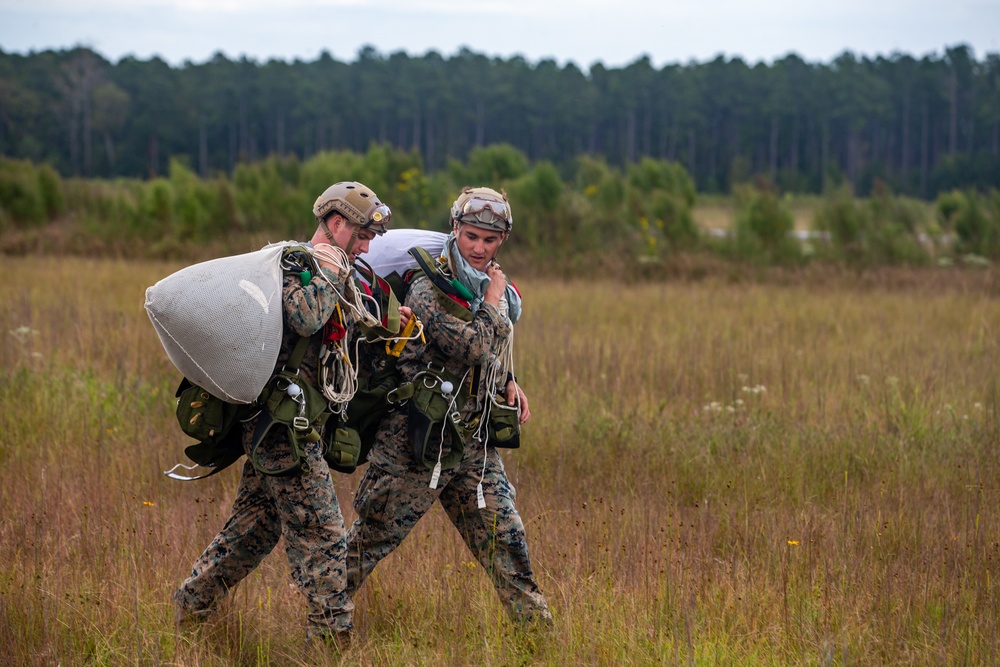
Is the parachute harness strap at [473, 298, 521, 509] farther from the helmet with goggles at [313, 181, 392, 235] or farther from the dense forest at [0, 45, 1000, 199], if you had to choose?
the dense forest at [0, 45, 1000, 199]

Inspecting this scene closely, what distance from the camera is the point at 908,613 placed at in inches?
165

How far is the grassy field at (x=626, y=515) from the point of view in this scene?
394cm

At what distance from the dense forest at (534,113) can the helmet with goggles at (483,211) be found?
190 ft

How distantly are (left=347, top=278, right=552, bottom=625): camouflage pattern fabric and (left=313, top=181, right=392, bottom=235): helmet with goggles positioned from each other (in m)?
0.32

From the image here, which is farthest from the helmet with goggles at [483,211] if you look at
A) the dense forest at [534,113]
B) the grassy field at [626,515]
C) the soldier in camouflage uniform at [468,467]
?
the dense forest at [534,113]

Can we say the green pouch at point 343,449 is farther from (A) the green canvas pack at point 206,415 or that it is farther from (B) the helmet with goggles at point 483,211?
(B) the helmet with goggles at point 483,211

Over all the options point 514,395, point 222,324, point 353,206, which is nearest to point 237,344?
point 222,324

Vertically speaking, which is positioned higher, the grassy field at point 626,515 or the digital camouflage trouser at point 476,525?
the digital camouflage trouser at point 476,525

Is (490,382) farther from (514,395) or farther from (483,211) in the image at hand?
(483,211)

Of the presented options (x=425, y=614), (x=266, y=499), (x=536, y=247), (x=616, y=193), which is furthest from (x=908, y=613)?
(x=616, y=193)

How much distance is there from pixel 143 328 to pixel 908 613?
314 inches

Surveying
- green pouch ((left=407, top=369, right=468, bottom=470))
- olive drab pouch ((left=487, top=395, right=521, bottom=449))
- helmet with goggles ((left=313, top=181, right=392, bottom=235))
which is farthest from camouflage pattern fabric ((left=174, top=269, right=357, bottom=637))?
olive drab pouch ((left=487, top=395, right=521, bottom=449))

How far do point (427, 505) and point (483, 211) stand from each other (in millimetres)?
1129

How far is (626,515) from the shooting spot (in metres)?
5.53
